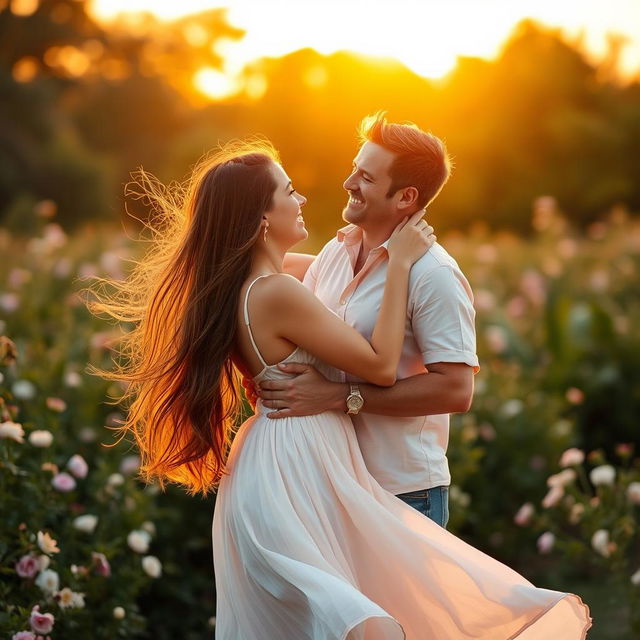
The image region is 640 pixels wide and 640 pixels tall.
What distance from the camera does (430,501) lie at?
332cm

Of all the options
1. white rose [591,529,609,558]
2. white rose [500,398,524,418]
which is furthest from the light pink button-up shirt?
white rose [500,398,524,418]

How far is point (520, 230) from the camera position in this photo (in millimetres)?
38906

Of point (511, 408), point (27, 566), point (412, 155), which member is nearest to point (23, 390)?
point (27, 566)

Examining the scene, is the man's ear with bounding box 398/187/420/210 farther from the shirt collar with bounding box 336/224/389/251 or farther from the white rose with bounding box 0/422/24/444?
the white rose with bounding box 0/422/24/444

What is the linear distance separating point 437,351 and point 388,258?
38 centimetres

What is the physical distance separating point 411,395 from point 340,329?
334 mm

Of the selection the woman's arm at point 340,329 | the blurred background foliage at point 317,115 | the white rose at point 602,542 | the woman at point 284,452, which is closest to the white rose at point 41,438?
the woman at point 284,452

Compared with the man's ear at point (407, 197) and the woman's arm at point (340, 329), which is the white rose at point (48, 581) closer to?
the woman's arm at point (340, 329)

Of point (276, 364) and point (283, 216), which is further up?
point (283, 216)

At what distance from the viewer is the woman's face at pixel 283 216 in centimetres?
321

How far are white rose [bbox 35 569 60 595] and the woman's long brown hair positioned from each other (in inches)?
26.3

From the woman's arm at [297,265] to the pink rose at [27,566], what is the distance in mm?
1491

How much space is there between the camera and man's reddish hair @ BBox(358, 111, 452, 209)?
3.30 metres

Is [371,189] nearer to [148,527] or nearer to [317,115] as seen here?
[148,527]
